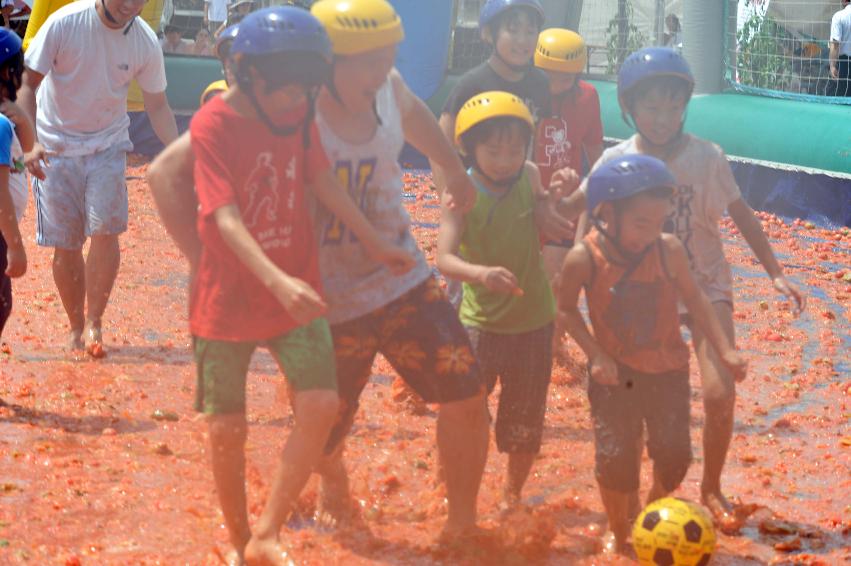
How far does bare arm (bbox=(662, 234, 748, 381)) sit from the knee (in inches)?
54.3

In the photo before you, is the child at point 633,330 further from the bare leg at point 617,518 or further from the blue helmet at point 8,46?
the blue helmet at point 8,46

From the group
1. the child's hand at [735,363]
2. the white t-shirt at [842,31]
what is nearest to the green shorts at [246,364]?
the child's hand at [735,363]

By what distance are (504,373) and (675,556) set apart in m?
1.11

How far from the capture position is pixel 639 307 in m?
5.26

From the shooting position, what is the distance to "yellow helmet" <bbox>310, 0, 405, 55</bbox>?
16.2 feet

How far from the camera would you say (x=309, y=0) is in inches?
580

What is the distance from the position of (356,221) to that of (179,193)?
23.0 inches

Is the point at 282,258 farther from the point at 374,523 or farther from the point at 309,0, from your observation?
the point at 309,0

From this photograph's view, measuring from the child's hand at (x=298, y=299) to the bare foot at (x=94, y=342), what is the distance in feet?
14.3

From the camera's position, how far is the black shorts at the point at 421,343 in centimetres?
513

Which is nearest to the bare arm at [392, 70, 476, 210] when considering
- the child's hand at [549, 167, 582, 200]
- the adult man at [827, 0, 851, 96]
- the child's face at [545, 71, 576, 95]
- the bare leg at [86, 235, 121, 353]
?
the child's hand at [549, 167, 582, 200]

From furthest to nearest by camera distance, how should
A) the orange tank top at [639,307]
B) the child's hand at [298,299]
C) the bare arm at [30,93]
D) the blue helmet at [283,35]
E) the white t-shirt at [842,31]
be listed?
the white t-shirt at [842,31] → the bare arm at [30,93] → the orange tank top at [639,307] → the blue helmet at [283,35] → the child's hand at [298,299]

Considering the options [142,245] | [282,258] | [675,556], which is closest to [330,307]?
[282,258]

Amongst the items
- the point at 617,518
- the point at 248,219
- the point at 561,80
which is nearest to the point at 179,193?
the point at 248,219
